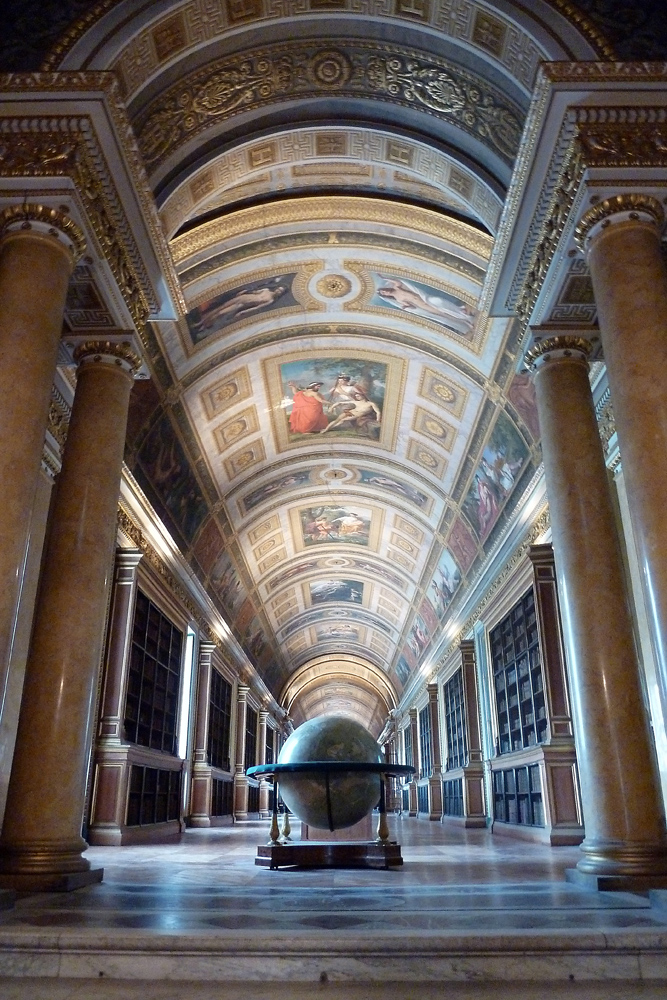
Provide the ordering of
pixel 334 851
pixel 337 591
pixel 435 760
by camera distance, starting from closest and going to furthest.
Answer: pixel 334 851 → pixel 435 760 → pixel 337 591

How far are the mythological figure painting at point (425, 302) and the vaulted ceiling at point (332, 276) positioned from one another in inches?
1.7

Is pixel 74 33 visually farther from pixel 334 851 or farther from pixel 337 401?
pixel 337 401

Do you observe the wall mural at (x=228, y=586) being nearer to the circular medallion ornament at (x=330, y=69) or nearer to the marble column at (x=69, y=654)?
the marble column at (x=69, y=654)

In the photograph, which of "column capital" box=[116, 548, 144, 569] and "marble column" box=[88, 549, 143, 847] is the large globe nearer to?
"marble column" box=[88, 549, 143, 847]

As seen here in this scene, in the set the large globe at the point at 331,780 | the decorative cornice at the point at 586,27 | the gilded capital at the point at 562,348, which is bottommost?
the large globe at the point at 331,780

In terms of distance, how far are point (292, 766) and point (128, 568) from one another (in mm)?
6812

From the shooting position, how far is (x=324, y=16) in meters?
8.41

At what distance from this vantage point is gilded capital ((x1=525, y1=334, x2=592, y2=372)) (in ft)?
25.7

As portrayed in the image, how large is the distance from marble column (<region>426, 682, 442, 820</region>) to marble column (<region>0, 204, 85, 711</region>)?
851 inches

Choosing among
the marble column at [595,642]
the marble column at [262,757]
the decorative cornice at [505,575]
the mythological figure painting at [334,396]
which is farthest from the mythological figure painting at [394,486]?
the marble column at [262,757]

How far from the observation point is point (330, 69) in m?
9.10

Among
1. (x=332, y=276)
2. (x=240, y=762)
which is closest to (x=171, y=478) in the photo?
(x=332, y=276)

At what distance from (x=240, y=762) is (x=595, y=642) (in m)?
22.2

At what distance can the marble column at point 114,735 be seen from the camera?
12.1 metres
